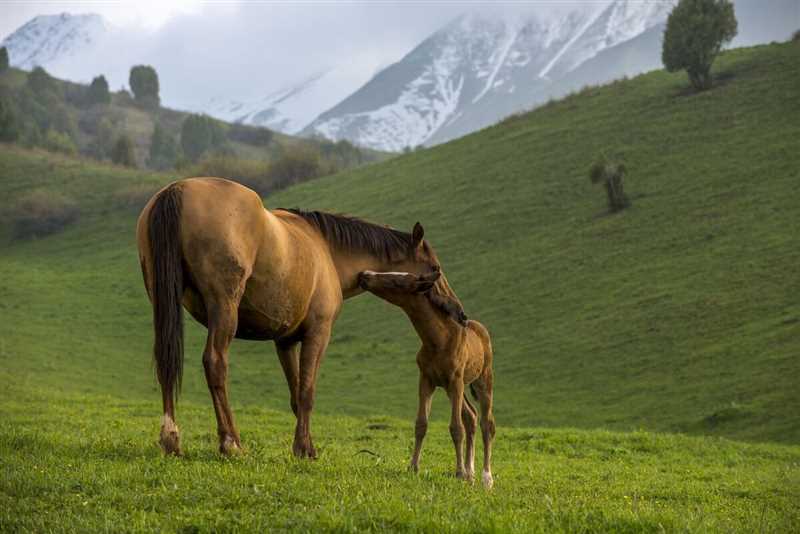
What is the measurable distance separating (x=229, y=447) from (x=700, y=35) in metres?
54.3

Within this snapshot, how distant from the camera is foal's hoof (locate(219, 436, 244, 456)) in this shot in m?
8.93

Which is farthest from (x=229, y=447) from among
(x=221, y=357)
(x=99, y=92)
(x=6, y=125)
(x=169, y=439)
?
(x=99, y=92)

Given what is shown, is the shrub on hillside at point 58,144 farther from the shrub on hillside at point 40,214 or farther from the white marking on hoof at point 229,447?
the white marking on hoof at point 229,447

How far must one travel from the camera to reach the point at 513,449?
16562 mm

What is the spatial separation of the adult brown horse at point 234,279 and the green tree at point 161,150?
120 metres

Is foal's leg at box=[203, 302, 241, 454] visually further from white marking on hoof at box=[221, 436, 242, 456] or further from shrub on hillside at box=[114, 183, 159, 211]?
shrub on hillside at box=[114, 183, 159, 211]

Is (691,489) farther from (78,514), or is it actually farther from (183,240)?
(78,514)

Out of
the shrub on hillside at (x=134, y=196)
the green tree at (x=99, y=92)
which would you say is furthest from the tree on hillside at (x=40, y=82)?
the shrub on hillside at (x=134, y=196)

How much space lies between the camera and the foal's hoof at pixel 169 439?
8.60 m

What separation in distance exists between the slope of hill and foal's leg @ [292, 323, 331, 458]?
15917mm

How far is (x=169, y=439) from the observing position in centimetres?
861

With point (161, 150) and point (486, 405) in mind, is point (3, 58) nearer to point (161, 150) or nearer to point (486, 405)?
point (161, 150)

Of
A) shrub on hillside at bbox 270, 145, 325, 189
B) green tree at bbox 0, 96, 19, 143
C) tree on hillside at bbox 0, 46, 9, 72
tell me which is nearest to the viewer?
shrub on hillside at bbox 270, 145, 325, 189

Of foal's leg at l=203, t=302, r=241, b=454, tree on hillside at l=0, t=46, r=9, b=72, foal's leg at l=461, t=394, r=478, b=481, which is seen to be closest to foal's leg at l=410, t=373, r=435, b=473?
foal's leg at l=461, t=394, r=478, b=481
